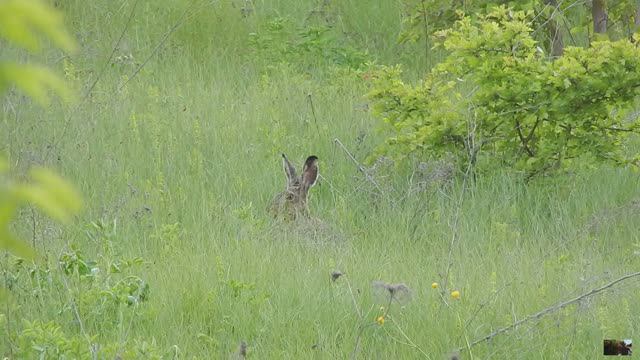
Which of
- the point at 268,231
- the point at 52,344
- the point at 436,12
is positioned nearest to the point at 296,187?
the point at 268,231

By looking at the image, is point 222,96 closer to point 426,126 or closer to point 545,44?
point 426,126

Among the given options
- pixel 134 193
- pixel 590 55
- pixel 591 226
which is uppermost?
pixel 590 55

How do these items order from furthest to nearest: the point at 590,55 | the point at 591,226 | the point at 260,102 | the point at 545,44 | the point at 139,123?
the point at 545,44 → the point at 260,102 → the point at 139,123 → the point at 590,55 → the point at 591,226

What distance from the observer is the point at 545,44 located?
32.5 ft

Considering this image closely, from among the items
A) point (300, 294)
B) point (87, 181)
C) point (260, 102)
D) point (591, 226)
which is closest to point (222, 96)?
point (260, 102)

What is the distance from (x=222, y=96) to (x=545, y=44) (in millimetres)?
3219

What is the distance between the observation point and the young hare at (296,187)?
6.13 meters

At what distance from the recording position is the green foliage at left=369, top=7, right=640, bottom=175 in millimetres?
6109

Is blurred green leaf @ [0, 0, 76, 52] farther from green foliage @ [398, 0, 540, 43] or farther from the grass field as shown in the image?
green foliage @ [398, 0, 540, 43]

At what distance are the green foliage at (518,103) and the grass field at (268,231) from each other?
0.23 meters

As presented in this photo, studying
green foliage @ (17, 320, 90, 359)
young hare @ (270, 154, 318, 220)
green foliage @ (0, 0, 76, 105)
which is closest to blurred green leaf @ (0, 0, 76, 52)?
green foliage @ (0, 0, 76, 105)

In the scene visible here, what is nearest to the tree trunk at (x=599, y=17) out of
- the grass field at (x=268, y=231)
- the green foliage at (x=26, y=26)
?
the grass field at (x=268, y=231)

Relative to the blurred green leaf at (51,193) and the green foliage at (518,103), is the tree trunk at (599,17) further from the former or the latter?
the blurred green leaf at (51,193)

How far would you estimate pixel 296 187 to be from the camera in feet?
20.3
